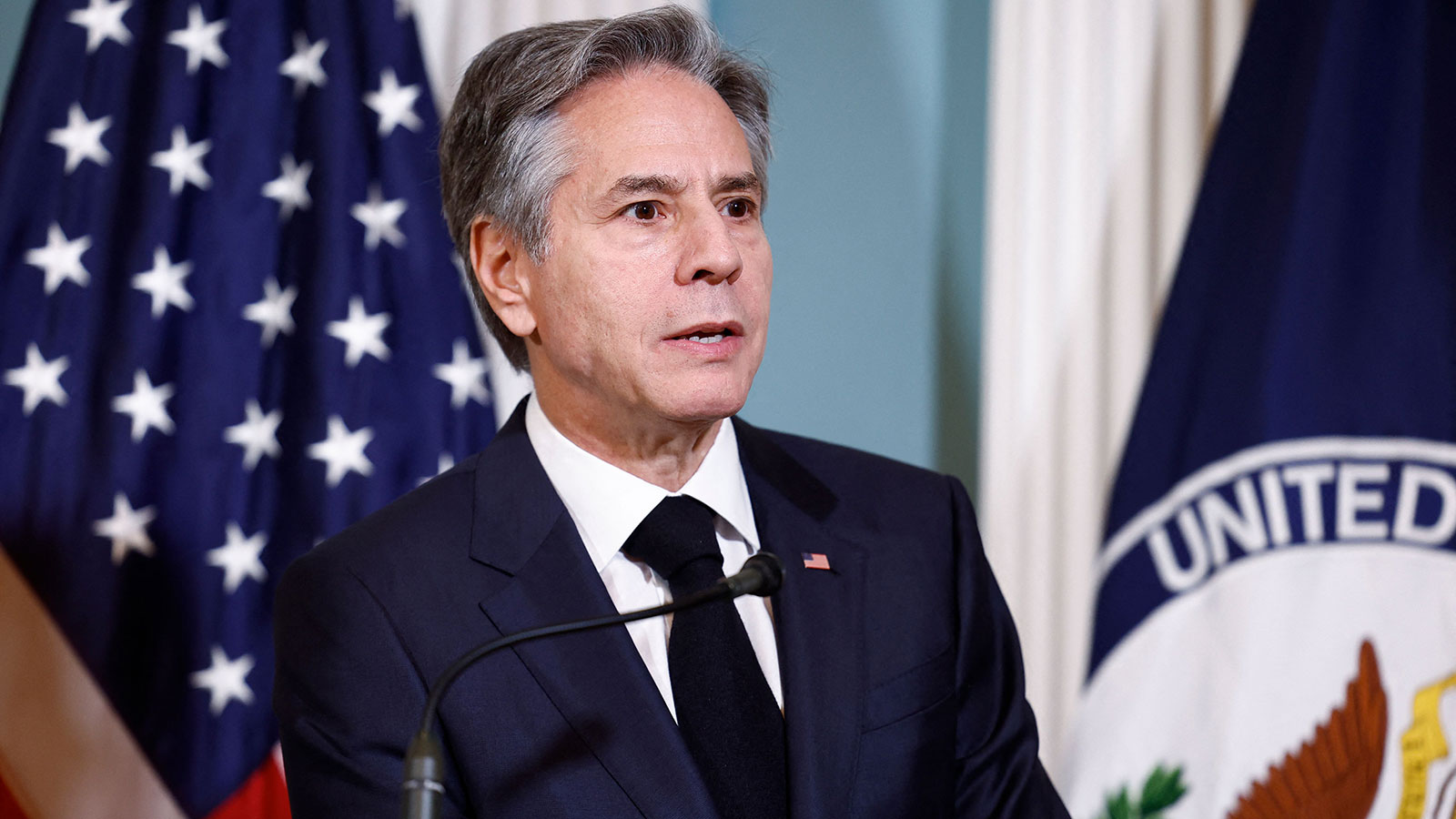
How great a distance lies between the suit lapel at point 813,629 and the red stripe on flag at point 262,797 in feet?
4.07

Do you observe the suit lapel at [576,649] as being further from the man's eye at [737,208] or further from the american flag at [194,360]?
the american flag at [194,360]

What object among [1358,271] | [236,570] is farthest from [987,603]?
[236,570]

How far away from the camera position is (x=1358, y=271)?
240 centimetres

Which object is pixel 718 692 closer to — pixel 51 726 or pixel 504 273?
pixel 504 273

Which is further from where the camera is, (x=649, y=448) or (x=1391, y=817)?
(x=1391, y=817)

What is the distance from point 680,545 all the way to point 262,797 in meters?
1.32

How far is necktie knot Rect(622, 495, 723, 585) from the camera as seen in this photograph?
1.42m

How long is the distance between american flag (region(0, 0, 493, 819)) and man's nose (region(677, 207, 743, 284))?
1.10 metres

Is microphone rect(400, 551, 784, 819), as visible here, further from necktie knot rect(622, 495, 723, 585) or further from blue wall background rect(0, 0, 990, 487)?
blue wall background rect(0, 0, 990, 487)

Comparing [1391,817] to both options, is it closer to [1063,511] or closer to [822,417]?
[1063,511]

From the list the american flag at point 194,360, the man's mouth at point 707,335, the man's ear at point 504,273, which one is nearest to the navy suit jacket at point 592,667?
the man's ear at point 504,273

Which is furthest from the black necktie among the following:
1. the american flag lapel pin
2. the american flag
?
the american flag

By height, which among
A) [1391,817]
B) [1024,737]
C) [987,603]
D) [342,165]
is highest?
[342,165]

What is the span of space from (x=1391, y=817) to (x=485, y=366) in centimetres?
188
